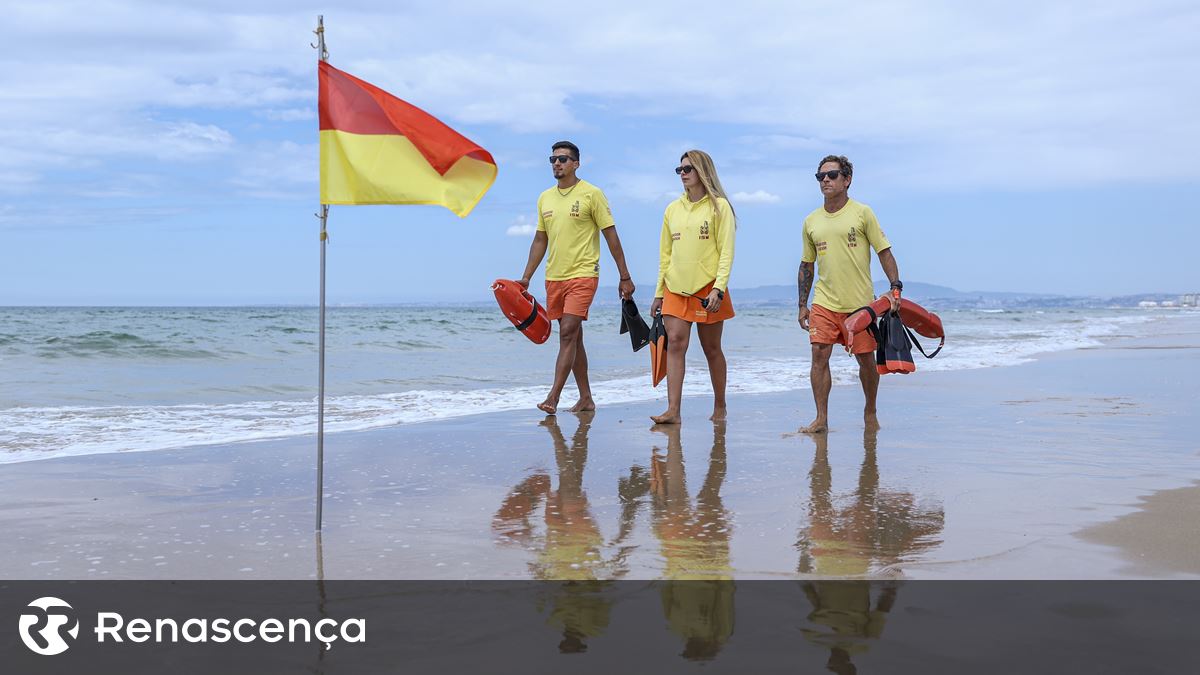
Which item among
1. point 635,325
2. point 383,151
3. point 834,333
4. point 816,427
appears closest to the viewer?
point 383,151

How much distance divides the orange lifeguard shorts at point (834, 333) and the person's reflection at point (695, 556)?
6.33 ft

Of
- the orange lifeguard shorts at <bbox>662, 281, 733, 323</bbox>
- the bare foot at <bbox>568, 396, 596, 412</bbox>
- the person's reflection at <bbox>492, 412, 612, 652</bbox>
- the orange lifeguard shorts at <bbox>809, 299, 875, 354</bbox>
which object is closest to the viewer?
the person's reflection at <bbox>492, 412, 612, 652</bbox>

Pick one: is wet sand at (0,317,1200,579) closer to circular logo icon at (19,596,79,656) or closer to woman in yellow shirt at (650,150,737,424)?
circular logo icon at (19,596,79,656)

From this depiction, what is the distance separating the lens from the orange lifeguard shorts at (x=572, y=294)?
325 inches

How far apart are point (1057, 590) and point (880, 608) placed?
60 cm

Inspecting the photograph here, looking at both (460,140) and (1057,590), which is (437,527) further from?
(1057,590)

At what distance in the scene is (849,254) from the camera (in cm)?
731

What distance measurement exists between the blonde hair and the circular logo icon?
5.45 metres

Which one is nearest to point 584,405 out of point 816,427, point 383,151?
point 816,427

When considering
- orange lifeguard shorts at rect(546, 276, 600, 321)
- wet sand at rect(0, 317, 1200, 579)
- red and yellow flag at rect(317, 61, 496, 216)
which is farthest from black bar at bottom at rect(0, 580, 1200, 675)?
orange lifeguard shorts at rect(546, 276, 600, 321)

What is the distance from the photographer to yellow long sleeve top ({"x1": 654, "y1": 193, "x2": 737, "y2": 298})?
760 cm

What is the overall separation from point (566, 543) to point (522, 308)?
475 centimetres

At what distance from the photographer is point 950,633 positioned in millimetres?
2797

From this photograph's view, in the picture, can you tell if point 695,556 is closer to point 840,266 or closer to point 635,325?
point 840,266
